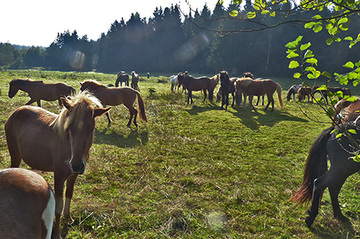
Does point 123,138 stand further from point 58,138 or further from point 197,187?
point 58,138

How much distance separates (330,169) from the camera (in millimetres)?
3516

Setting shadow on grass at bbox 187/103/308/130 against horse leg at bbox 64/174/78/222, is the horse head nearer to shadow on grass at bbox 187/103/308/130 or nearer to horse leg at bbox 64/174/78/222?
horse leg at bbox 64/174/78/222

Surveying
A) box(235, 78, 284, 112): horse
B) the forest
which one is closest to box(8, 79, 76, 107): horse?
box(235, 78, 284, 112): horse

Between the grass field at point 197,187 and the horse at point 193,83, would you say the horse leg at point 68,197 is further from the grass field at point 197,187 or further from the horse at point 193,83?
the horse at point 193,83

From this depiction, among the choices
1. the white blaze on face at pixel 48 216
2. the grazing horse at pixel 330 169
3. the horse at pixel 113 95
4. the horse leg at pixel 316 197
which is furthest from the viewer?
the horse at pixel 113 95

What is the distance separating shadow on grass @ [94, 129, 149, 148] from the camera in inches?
292

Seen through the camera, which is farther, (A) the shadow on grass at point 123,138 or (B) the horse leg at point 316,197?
(A) the shadow on grass at point 123,138

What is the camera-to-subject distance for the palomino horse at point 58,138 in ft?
9.45

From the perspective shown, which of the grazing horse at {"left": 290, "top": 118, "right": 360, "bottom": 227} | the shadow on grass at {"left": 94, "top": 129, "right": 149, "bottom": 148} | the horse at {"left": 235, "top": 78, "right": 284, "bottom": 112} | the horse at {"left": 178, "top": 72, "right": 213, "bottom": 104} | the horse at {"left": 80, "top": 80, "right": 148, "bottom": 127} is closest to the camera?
the grazing horse at {"left": 290, "top": 118, "right": 360, "bottom": 227}

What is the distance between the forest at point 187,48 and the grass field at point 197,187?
25.7 meters

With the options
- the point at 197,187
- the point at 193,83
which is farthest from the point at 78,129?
the point at 193,83

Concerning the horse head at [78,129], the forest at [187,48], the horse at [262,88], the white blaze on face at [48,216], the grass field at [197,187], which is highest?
the forest at [187,48]

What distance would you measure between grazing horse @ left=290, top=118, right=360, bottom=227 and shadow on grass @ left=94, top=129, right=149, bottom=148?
17.0ft

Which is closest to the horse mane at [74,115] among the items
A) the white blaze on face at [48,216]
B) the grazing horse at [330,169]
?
the white blaze on face at [48,216]
